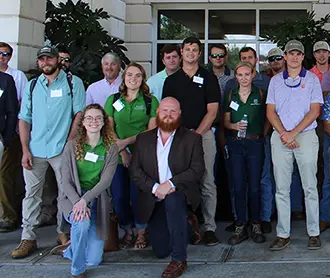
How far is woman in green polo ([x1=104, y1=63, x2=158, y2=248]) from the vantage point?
5.63m

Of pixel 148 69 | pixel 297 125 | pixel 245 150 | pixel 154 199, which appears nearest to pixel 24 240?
pixel 154 199

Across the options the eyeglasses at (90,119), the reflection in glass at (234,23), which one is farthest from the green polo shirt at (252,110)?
the reflection in glass at (234,23)

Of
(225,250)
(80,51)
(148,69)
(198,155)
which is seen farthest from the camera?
(148,69)

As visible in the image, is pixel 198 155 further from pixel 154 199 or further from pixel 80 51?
pixel 80 51

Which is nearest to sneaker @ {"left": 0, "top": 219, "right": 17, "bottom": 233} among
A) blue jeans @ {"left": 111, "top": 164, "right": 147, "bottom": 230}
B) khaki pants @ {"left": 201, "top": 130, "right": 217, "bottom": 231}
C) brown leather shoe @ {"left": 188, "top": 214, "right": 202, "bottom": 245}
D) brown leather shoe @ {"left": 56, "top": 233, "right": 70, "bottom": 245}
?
brown leather shoe @ {"left": 56, "top": 233, "right": 70, "bottom": 245}

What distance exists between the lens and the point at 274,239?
231 inches

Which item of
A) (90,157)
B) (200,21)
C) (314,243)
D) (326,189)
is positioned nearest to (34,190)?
(90,157)

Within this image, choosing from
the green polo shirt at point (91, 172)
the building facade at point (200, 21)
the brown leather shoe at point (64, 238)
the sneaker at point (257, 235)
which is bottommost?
the brown leather shoe at point (64, 238)

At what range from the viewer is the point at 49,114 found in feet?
18.2

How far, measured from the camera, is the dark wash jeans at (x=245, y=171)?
5699mm

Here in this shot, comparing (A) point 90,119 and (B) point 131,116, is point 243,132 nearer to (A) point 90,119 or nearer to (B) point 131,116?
(B) point 131,116

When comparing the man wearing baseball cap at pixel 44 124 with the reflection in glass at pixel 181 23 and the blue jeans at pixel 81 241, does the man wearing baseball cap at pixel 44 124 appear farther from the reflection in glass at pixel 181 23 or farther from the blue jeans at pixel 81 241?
the reflection in glass at pixel 181 23

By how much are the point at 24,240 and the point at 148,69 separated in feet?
22.7

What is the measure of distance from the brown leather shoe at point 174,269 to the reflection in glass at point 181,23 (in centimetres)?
820
